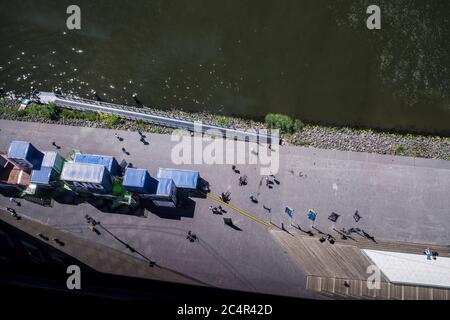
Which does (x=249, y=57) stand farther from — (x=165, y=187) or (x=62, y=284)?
(x=62, y=284)

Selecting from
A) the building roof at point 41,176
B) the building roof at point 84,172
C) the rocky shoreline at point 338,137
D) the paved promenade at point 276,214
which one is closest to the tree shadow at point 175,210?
the paved promenade at point 276,214

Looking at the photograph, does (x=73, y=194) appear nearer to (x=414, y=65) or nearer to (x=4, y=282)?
(x=4, y=282)

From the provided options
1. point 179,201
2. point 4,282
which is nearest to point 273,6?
point 179,201

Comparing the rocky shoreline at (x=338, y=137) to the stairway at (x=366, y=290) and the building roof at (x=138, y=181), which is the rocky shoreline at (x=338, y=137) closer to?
the building roof at (x=138, y=181)

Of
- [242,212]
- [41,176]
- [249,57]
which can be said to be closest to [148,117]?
[41,176]

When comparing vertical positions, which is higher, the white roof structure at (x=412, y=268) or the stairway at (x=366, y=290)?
the white roof structure at (x=412, y=268)

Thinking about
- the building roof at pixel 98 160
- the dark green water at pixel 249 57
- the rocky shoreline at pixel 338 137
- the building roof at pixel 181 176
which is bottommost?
the building roof at pixel 181 176

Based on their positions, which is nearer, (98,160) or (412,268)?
(412,268)
